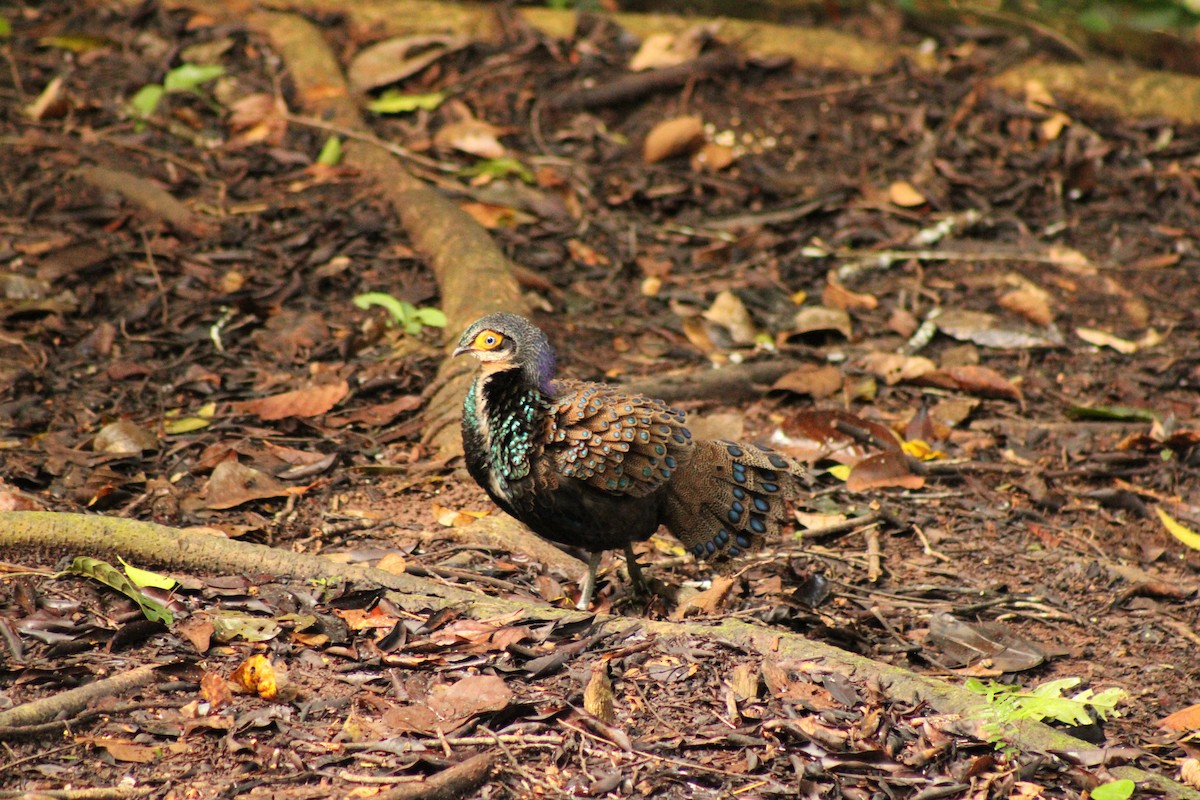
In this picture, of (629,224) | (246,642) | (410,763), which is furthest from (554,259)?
(410,763)

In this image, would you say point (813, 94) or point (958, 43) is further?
point (958, 43)

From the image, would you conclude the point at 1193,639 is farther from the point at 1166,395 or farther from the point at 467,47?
the point at 467,47

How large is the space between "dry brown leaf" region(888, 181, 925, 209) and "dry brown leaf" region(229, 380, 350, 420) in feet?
14.9

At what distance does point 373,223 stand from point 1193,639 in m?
5.27

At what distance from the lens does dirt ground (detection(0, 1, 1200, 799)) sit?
376cm

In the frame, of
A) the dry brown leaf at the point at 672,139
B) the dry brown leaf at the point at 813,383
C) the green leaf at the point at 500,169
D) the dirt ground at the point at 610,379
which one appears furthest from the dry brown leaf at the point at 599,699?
the dry brown leaf at the point at 672,139

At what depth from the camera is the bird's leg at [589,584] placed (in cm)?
497

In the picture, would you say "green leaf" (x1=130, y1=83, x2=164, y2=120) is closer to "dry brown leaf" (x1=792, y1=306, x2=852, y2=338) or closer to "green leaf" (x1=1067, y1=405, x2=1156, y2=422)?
"dry brown leaf" (x1=792, y1=306, x2=852, y2=338)

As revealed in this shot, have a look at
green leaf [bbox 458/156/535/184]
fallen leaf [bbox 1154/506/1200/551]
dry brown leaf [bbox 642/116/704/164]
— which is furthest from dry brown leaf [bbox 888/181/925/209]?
fallen leaf [bbox 1154/506/1200/551]

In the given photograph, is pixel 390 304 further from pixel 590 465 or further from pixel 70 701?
pixel 70 701

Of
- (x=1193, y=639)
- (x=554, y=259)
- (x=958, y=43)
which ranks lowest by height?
(x=1193, y=639)

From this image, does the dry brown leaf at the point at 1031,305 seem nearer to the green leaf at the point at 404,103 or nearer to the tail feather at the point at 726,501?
the tail feather at the point at 726,501

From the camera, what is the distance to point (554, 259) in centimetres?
793

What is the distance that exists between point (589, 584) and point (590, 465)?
569mm
